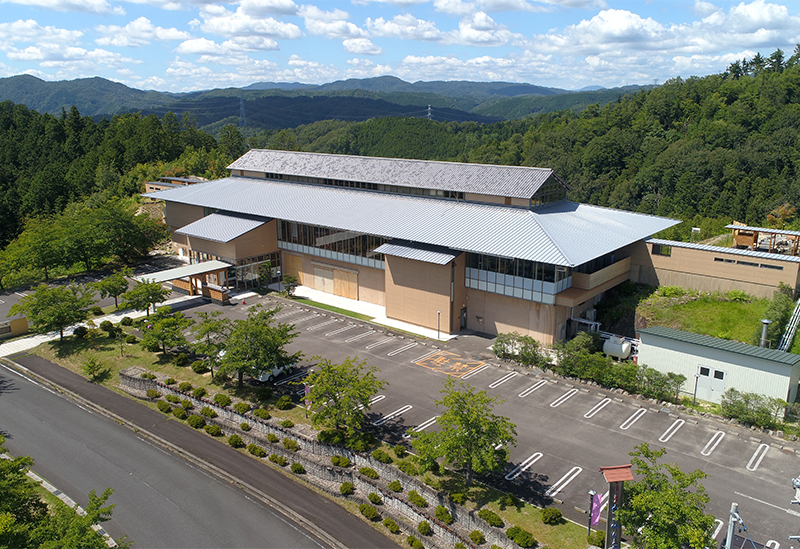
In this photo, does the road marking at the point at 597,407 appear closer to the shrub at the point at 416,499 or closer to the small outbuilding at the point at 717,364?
the small outbuilding at the point at 717,364

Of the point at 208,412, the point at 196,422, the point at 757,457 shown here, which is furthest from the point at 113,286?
the point at 757,457

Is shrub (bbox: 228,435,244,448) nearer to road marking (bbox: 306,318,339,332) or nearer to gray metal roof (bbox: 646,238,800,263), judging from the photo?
road marking (bbox: 306,318,339,332)

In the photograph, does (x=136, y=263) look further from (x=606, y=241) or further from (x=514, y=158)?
(x=514, y=158)

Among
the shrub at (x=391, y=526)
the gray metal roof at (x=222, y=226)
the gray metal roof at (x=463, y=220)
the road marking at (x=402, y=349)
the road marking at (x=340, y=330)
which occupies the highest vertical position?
the gray metal roof at (x=463, y=220)

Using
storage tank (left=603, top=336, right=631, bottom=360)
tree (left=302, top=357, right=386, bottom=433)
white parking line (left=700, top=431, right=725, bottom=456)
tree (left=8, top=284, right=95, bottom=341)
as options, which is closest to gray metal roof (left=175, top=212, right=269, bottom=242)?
tree (left=8, top=284, right=95, bottom=341)

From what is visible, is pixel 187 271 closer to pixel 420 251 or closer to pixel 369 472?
pixel 420 251

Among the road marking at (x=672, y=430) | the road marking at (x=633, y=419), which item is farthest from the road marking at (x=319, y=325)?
the road marking at (x=672, y=430)
